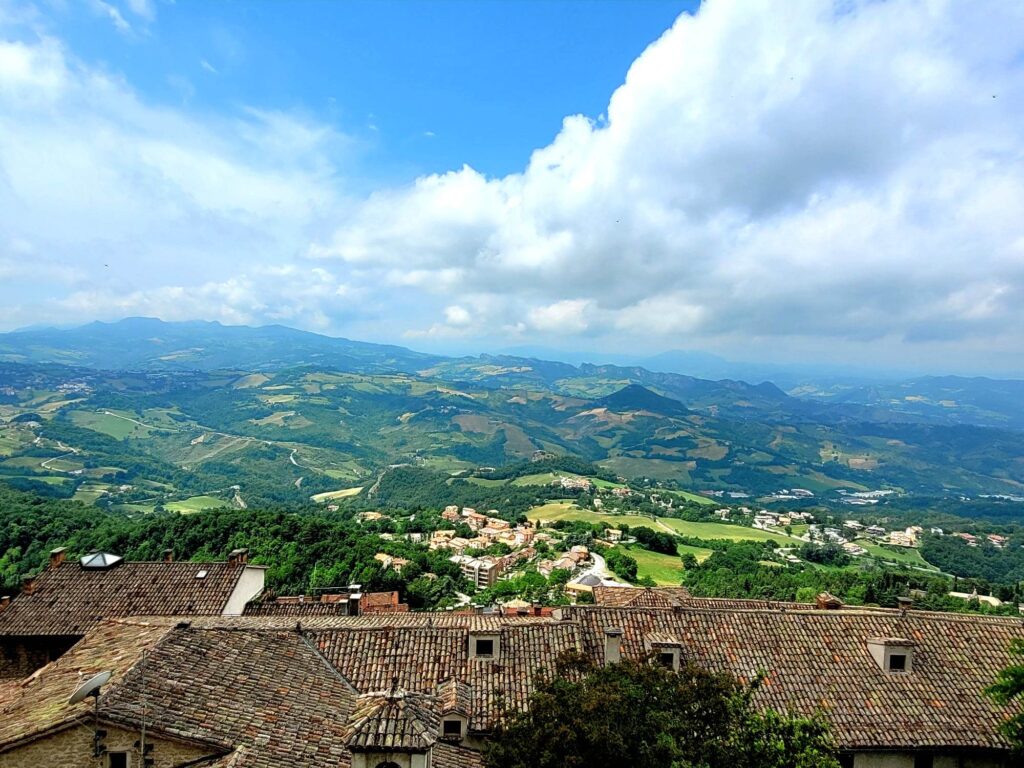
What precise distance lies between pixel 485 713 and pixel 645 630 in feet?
18.9

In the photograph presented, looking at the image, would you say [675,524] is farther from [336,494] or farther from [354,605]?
[354,605]

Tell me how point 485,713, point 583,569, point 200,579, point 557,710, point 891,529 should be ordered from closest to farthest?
point 557,710 < point 485,713 < point 200,579 < point 583,569 < point 891,529

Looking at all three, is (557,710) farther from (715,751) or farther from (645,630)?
(645,630)

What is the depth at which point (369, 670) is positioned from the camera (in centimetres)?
1567

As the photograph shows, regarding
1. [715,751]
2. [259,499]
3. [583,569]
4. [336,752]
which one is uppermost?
[715,751]

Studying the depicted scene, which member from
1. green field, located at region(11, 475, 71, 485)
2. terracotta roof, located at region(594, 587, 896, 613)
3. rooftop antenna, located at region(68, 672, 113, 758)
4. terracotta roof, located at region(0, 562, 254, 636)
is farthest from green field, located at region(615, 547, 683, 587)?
green field, located at region(11, 475, 71, 485)

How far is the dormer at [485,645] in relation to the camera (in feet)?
53.5

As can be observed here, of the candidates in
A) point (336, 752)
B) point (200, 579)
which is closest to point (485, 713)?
point (336, 752)

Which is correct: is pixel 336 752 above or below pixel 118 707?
below

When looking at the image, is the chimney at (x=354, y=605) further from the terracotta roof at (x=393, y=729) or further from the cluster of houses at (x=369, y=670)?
the terracotta roof at (x=393, y=729)

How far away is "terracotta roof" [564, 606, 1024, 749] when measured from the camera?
50.9 feet

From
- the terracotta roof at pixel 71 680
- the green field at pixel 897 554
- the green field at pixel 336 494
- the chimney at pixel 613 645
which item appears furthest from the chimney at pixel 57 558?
the green field at pixel 336 494

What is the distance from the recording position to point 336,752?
10891 mm

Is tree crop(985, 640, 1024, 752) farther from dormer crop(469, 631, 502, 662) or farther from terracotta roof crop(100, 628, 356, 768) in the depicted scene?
terracotta roof crop(100, 628, 356, 768)
